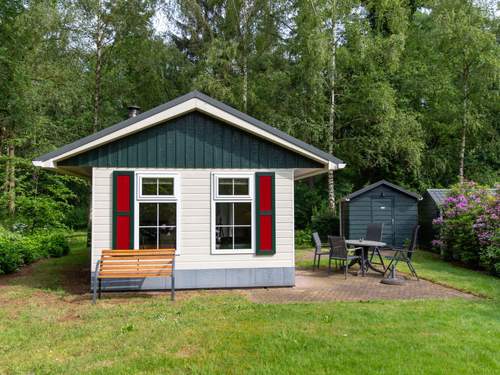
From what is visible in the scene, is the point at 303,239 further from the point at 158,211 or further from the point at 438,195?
the point at 158,211

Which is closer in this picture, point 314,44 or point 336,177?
point 314,44

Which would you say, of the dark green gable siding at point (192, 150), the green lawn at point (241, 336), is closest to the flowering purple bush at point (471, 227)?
the green lawn at point (241, 336)

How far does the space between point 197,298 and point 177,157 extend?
2639mm

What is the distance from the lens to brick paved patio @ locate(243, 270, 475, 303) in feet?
23.9

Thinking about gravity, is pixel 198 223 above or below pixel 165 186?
below

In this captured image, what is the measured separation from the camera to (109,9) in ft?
62.4

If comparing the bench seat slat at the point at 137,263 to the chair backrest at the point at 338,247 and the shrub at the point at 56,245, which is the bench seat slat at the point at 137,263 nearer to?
the chair backrest at the point at 338,247

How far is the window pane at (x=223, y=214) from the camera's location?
8.01m

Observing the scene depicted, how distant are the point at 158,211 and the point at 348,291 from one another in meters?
3.90

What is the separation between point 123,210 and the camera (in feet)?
25.2

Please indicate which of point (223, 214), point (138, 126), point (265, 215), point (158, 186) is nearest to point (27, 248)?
point (158, 186)

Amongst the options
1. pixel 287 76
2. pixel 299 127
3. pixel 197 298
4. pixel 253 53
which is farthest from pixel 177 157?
pixel 253 53

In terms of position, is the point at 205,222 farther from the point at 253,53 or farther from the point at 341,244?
the point at 253,53

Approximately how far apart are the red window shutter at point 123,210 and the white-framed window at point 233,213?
1.54 metres
